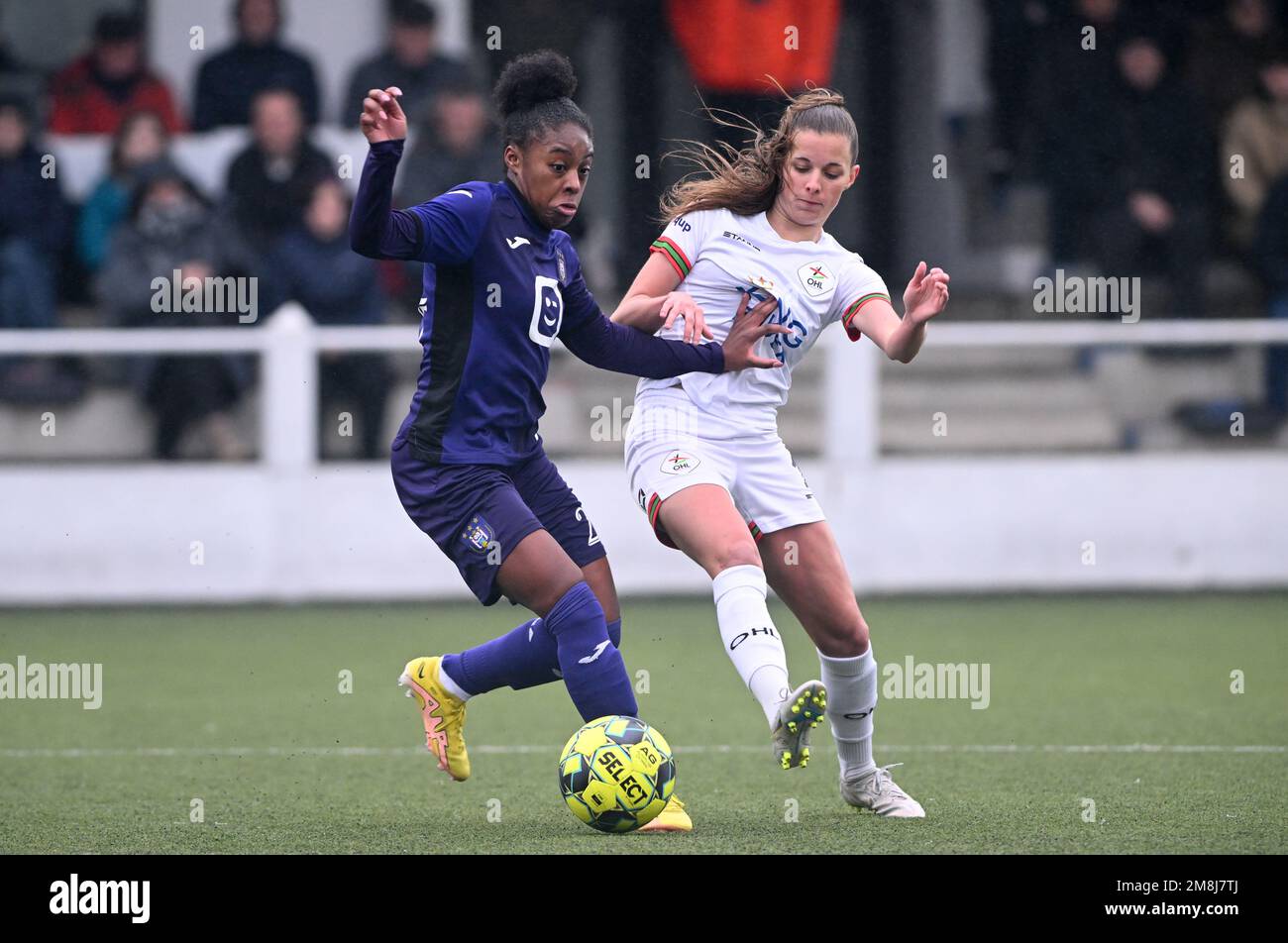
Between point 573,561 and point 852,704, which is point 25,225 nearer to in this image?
point 573,561

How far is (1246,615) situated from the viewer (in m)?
10.4

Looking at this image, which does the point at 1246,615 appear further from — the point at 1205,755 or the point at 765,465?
the point at 765,465

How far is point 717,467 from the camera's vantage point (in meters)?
5.53

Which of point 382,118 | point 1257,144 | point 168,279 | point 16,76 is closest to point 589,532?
point 382,118

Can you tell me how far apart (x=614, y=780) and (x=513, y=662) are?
675mm

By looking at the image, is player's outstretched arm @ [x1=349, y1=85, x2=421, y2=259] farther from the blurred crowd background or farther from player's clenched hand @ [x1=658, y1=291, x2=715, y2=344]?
the blurred crowd background

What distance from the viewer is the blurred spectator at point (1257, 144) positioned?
13.1 m

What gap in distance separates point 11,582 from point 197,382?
1.44 m

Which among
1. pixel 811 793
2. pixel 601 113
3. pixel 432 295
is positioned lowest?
pixel 811 793

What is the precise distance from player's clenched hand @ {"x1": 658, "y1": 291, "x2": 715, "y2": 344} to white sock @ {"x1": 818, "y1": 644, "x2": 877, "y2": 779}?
948 millimetres

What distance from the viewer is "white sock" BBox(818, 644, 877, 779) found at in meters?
5.59

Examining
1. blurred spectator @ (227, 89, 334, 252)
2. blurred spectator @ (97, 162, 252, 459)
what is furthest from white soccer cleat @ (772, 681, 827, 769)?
blurred spectator @ (227, 89, 334, 252)

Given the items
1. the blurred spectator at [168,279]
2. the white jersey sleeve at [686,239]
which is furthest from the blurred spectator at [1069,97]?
the white jersey sleeve at [686,239]

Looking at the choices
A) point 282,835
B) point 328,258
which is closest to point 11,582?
point 328,258
